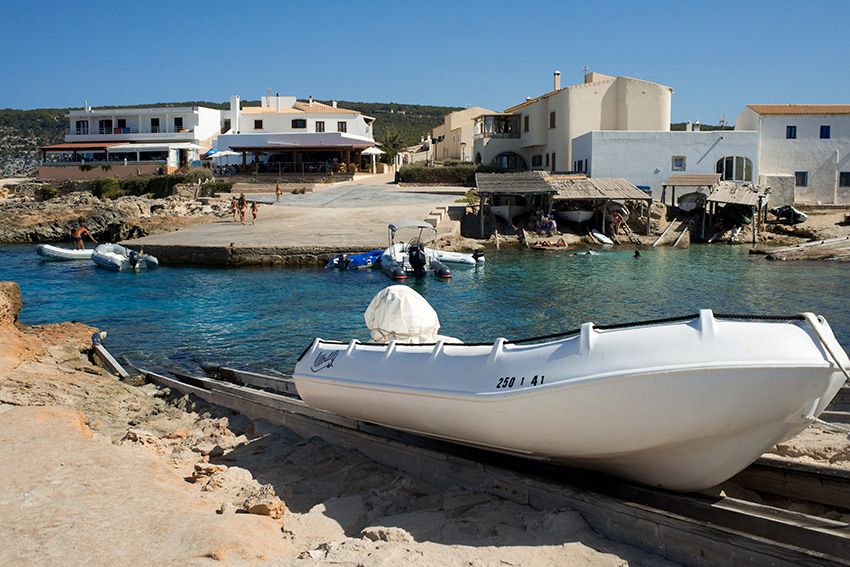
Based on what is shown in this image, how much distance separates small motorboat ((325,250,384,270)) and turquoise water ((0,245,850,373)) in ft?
2.46

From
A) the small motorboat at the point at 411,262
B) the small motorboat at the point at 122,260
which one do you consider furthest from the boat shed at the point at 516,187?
the small motorboat at the point at 122,260

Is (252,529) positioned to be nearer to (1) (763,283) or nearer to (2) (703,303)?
(2) (703,303)

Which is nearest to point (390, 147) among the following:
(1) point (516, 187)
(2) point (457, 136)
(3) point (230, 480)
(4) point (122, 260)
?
(2) point (457, 136)

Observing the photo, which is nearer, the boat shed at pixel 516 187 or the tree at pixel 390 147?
the boat shed at pixel 516 187

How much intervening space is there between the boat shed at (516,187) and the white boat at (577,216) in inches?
37.1

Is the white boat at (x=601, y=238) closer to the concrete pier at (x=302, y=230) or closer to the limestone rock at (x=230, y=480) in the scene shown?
the concrete pier at (x=302, y=230)

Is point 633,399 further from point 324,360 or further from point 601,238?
point 601,238

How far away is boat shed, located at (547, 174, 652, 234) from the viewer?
37.0m

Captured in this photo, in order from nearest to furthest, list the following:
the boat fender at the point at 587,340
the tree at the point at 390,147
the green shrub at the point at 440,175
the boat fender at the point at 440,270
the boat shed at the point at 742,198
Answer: the boat fender at the point at 587,340 < the boat fender at the point at 440,270 < the boat shed at the point at 742,198 < the green shrub at the point at 440,175 < the tree at the point at 390,147

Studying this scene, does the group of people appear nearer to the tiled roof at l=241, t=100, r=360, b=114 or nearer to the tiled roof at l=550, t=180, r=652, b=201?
the tiled roof at l=550, t=180, r=652, b=201

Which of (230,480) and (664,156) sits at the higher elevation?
(664,156)

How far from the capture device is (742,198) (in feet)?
125

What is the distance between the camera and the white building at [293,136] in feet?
194

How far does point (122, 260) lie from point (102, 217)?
46.0 ft
